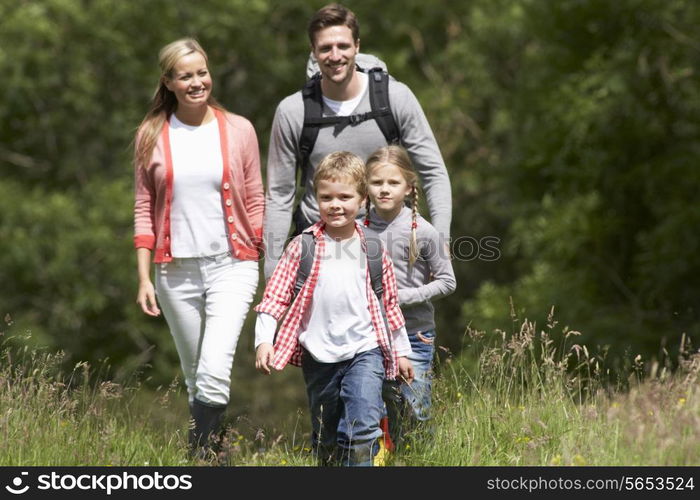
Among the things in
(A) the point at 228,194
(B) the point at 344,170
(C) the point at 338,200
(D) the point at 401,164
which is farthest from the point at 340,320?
(A) the point at 228,194

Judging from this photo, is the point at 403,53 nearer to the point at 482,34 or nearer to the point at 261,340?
the point at 482,34

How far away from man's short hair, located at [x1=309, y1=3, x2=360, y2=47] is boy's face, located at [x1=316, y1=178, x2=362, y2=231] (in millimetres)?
797

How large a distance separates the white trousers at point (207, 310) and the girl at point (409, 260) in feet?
2.23

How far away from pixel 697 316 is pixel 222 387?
705 centimetres

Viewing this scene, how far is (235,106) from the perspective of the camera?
59.1 feet

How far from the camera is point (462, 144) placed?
731 inches

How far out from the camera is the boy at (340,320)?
14.2 feet

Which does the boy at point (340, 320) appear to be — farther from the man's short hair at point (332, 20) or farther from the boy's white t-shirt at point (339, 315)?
the man's short hair at point (332, 20)

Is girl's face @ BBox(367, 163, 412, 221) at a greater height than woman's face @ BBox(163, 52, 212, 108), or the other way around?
woman's face @ BBox(163, 52, 212, 108)

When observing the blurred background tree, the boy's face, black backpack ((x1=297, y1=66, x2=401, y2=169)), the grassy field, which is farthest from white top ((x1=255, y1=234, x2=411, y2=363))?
the blurred background tree

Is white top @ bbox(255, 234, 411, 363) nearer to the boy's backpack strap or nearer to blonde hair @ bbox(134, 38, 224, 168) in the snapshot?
the boy's backpack strap

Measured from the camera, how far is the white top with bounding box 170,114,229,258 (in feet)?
15.9

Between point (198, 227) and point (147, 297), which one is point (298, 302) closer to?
point (198, 227)

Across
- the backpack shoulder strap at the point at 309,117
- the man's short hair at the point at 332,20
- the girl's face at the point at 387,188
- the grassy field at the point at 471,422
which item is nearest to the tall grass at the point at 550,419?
the grassy field at the point at 471,422
